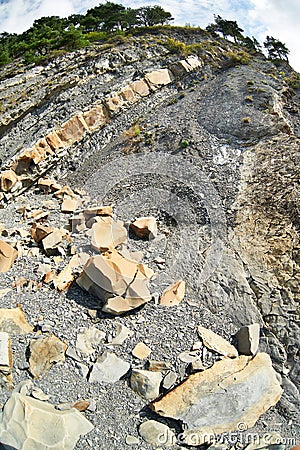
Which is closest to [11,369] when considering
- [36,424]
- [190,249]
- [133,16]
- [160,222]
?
[36,424]

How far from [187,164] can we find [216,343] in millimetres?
7700

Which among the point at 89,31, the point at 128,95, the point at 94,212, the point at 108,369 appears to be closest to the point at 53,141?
the point at 128,95

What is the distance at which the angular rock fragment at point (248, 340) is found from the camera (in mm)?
7902

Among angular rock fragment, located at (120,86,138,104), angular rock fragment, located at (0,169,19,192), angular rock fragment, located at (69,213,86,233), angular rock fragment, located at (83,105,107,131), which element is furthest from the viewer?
angular rock fragment, located at (120,86,138,104)

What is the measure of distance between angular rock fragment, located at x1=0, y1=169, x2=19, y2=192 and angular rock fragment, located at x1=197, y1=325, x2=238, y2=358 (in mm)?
10173

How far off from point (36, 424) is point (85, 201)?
9235 millimetres

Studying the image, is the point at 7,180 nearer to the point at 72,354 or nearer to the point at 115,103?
the point at 115,103

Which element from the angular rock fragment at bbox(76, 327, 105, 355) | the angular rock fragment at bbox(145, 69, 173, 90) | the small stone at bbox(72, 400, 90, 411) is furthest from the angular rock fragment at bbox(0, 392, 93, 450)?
the angular rock fragment at bbox(145, 69, 173, 90)

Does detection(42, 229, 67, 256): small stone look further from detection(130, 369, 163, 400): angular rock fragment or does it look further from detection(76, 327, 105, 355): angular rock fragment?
detection(130, 369, 163, 400): angular rock fragment

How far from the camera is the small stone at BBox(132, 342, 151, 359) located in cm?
→ 755

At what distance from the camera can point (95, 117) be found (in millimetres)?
18078

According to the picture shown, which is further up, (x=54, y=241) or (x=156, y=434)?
(x=54, y=241)

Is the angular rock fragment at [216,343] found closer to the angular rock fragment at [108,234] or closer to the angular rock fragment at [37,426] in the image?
the angular rock fragment at [37,426]

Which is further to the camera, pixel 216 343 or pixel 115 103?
pixel 115 103
